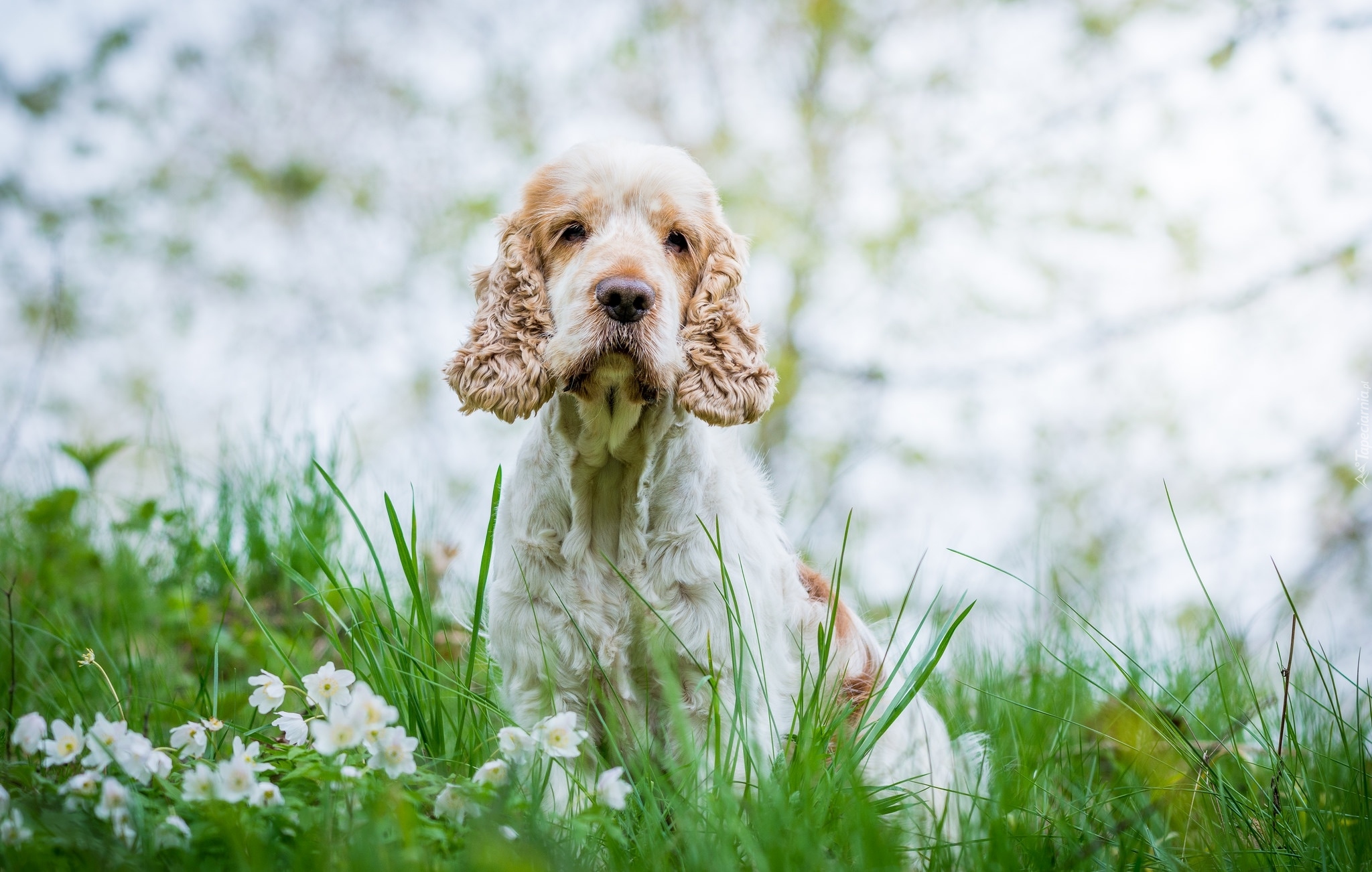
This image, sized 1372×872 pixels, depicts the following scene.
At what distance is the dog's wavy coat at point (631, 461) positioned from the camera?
269 centimetres

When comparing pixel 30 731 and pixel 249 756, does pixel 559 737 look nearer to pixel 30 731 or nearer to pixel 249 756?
pixel 249 756

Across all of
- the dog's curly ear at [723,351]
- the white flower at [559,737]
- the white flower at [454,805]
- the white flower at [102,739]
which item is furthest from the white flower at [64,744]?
the dog's curly ear at [723,351]

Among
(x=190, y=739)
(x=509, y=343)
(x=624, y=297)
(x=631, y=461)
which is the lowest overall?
(x=190, y=739)

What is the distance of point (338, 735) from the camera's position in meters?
1.70

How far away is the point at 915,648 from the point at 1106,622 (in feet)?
3.52

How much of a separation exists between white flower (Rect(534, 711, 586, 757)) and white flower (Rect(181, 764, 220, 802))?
22.5 inches

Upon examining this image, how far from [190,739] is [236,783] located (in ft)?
1.31

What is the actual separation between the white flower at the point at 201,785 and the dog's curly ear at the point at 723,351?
1556 millimetres

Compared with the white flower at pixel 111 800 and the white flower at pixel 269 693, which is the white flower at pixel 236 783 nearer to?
the white flower at pixel 111 800

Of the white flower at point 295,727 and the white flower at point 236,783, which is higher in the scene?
the white flower at point 295,727

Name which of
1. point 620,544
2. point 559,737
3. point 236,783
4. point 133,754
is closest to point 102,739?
point 133,754

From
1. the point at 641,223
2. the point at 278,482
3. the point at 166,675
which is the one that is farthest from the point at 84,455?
the point at 641,223

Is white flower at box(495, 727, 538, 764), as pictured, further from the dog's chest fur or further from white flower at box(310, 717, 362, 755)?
the dog's chest fur

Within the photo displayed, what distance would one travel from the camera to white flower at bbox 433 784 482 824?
177cm
